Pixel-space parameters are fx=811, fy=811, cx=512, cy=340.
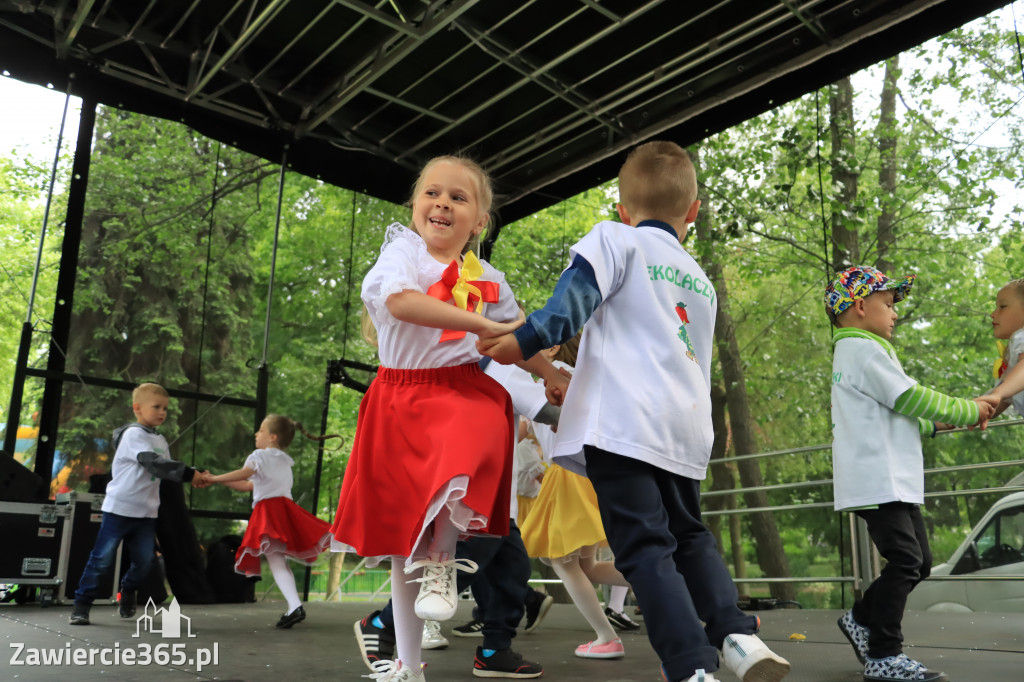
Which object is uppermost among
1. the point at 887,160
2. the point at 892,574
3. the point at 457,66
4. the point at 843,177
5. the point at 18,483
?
the point at 887,160

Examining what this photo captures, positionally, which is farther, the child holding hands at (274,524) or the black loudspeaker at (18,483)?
the black loudspeaker at (18,483)

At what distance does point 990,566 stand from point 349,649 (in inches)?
Result: 183

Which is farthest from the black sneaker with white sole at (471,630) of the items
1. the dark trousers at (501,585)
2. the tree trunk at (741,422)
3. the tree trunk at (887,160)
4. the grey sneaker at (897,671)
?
the tree trunk at (887,160)

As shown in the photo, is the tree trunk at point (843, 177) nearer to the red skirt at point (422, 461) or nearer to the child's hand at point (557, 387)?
the child's hand at point (557, 387)

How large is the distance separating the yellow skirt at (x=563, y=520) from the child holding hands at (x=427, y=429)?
1.23 m

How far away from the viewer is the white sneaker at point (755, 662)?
5.41 ft

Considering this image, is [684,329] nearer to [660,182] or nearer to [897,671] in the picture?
[660,182]

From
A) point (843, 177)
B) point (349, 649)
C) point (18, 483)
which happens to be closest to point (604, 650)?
point (349, 649)

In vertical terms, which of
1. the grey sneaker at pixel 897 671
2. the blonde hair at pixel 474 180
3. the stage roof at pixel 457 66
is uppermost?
the stage roof at pixel 457 66

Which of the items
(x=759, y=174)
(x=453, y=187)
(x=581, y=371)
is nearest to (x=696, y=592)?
(x=581, y=371)

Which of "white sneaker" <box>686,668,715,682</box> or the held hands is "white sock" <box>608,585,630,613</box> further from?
"white sneaker" <box>686,668,715,682</box>

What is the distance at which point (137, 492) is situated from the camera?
4.53 metres

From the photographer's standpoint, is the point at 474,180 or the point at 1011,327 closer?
the point at 474,180

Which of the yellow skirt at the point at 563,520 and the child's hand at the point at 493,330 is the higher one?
the child's hand at the point at 493,330
